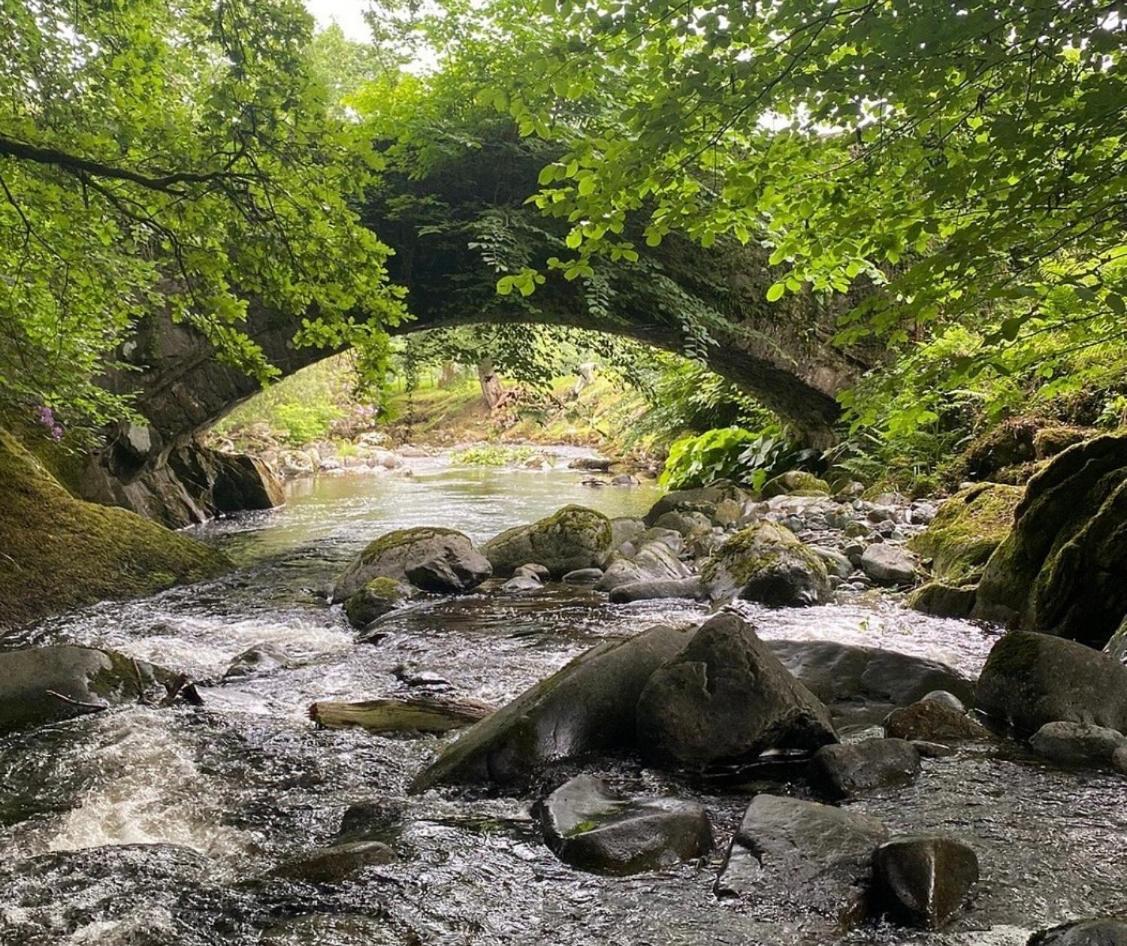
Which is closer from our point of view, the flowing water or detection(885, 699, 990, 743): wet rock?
the flowing water

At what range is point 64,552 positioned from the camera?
28.3 feet

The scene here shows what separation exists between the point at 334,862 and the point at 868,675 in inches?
145

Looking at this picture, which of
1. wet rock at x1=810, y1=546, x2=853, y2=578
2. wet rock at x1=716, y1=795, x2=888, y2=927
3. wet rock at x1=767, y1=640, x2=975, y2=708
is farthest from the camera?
wet rock at x1=810, y1=546, x2=853, y2=578

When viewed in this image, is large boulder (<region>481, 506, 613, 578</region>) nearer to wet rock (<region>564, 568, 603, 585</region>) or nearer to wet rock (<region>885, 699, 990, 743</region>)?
wet rock (<region>564, 568, 603, 585</region>)

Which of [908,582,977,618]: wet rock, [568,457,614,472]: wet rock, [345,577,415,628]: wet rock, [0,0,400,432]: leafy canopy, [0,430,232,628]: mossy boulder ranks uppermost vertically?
[0,0,400,432]: leafy canopy

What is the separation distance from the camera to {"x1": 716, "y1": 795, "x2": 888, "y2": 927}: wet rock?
2.93 meters

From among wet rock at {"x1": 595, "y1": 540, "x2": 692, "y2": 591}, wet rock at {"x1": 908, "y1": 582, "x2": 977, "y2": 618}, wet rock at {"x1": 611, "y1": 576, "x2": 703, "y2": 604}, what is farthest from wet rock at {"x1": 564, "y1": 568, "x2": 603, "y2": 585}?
wet rock at {"x1": 908, "y1": 582, "x2": 977, "y2": 618}

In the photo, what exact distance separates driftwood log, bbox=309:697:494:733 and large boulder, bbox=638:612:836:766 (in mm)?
1243

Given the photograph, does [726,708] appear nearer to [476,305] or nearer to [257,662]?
[257,662]

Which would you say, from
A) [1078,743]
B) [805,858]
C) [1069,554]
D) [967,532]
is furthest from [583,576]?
[805,858]

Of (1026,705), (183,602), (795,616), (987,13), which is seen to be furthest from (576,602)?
(987,13)

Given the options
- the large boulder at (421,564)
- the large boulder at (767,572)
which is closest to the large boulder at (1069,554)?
the large boulder at (767,572)

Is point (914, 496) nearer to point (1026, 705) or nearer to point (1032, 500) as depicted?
point (1032, 500)

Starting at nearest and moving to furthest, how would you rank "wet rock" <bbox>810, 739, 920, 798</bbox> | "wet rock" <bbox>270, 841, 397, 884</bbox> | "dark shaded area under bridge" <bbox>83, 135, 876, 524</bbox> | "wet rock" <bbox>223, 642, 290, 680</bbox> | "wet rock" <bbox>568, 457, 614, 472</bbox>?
"wet rock" <bbox>270, 841, 397, 884</bbox>, "wet rock" <bbox>810, 739, 920, 798</bbox>, "wet rock" <bbox>223, 642, 290, 680</bbox>, "dark shaded area under bridge" <bbox>83, 135, 876, 524</bbox>, "wet rock" <bbox>568, 457, 614, 472</bbox>
